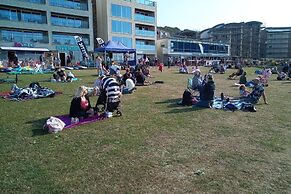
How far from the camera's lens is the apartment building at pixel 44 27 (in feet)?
133

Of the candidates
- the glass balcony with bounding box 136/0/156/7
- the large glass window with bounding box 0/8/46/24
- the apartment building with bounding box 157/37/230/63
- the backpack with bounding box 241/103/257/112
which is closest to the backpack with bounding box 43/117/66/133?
the backpack with bounding box 241/103/257/112

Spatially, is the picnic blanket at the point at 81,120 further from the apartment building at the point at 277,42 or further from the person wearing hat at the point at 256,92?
the apartment building at the point at 277,42

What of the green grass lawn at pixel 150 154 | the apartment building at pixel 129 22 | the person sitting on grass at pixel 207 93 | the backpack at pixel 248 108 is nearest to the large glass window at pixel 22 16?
the apartment building at pixel 129 22

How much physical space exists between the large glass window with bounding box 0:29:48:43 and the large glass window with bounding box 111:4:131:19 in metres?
14.8

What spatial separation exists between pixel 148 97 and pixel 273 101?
6.41m

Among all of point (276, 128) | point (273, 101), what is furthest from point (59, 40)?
point (276, 128)

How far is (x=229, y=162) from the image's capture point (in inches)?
239

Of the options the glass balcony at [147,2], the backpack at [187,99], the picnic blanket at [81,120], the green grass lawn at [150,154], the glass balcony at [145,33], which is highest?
the glass balcony at [147,2]

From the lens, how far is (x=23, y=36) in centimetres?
4194

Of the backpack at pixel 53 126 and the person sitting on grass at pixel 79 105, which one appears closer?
the backpack at pixel 53 126

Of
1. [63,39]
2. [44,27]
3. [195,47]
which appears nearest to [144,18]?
[63,39]

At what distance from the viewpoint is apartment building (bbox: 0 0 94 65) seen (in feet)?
133

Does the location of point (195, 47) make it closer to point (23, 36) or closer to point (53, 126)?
point (23, 36)

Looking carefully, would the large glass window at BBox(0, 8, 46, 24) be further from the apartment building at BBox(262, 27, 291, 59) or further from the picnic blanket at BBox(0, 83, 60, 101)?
the apartment building at BBox(262, 27, 291, 59)
